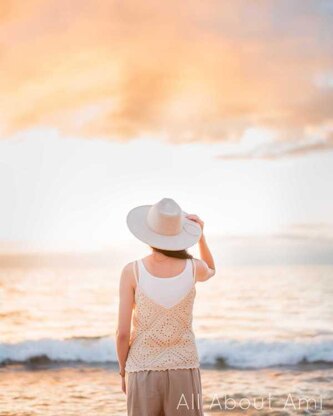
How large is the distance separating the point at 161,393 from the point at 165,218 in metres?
0.64

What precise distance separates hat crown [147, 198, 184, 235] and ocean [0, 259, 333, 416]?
319cm

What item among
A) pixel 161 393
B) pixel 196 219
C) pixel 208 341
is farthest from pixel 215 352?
pixel 161 393

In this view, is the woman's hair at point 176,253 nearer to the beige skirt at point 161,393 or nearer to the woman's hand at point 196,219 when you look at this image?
the woman's hand at point 196,219

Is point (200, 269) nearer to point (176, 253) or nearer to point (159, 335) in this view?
point (176, 253)

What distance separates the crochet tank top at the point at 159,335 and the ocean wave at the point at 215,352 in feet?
19.3

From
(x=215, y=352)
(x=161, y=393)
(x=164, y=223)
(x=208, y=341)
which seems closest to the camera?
(x=161, y=393)

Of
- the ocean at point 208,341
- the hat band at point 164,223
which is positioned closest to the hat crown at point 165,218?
the hat band at point 164,223

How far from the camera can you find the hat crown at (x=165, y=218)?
2.65 meters

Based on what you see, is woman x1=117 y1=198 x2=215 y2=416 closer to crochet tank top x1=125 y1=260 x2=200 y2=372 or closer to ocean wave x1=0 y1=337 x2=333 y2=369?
crochet tank top x1=125 y1=260 x2=200 y2=372

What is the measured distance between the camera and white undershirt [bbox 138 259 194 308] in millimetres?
2543

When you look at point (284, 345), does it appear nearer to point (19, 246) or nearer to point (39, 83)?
point (39, 83)

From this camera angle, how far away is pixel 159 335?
2.56 meters

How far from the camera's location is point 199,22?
10539 millimetres

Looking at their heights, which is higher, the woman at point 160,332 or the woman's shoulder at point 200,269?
the woman's shoulder at point 200,269
